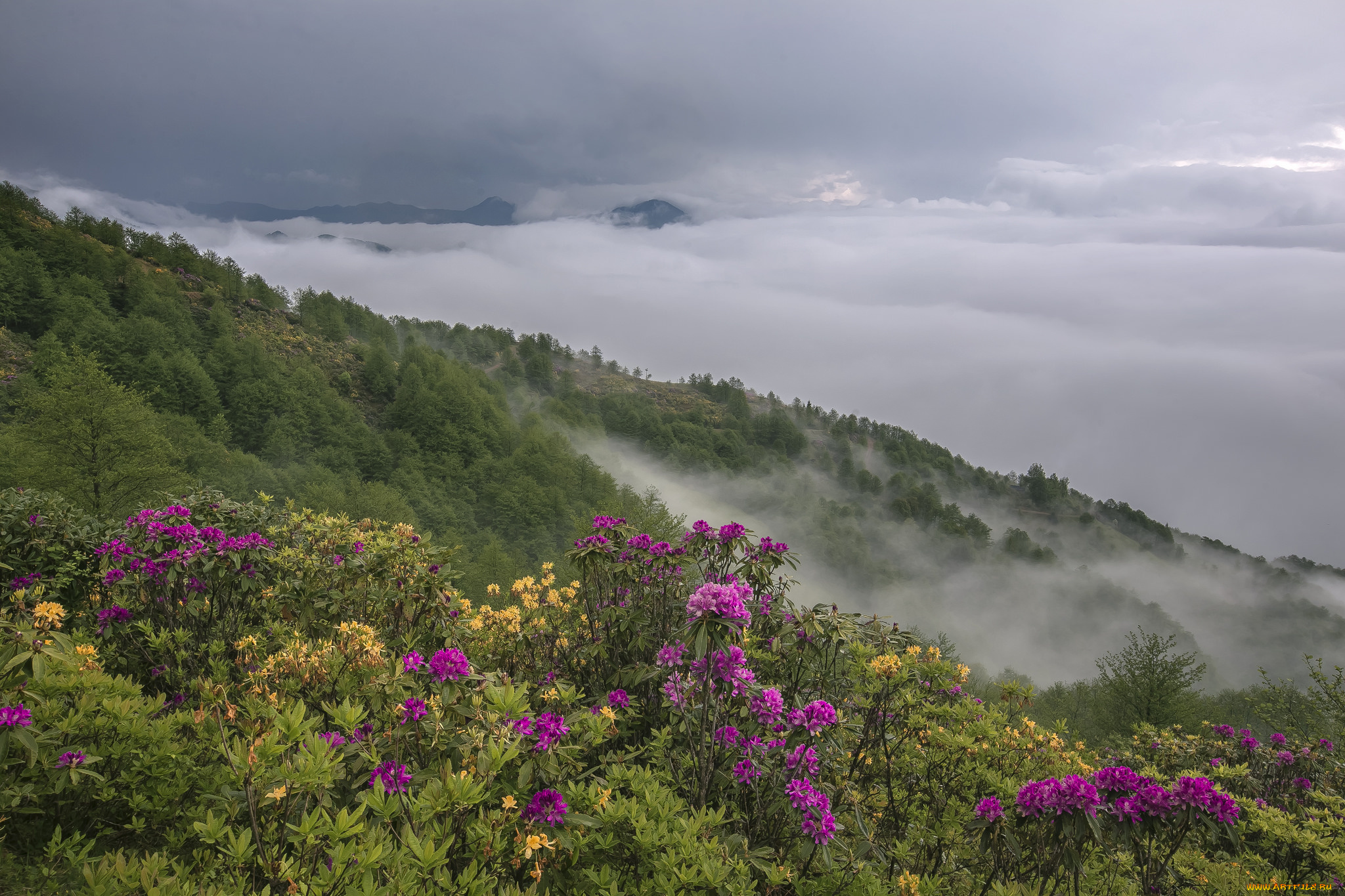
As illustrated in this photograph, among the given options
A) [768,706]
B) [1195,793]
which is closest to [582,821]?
[768,706]

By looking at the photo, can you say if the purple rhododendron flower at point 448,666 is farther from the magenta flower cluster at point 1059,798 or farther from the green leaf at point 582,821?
the magenta flower cluster at point 1059,798

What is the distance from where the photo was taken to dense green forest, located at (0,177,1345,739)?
3431cm

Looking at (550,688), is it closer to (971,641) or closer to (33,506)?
(33,506)

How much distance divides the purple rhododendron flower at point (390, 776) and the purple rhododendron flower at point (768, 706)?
2422 millimetres

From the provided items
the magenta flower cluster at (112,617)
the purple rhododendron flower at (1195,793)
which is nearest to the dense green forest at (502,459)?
the magenta flower cluster at (112,617)

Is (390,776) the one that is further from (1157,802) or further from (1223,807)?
(1223,807)

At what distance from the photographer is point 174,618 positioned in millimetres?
5801

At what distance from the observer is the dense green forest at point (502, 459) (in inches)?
1351

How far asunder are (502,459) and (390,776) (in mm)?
70360

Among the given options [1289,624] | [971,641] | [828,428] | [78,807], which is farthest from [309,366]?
[1289,624]

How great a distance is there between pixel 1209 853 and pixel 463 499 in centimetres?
6301

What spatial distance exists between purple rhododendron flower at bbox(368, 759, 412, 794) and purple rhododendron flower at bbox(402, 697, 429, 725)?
0.24 metres

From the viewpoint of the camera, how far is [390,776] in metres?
3.25

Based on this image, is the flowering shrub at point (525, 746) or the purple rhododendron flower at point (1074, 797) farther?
the purple rhododendron flower at point (1074, 797)
